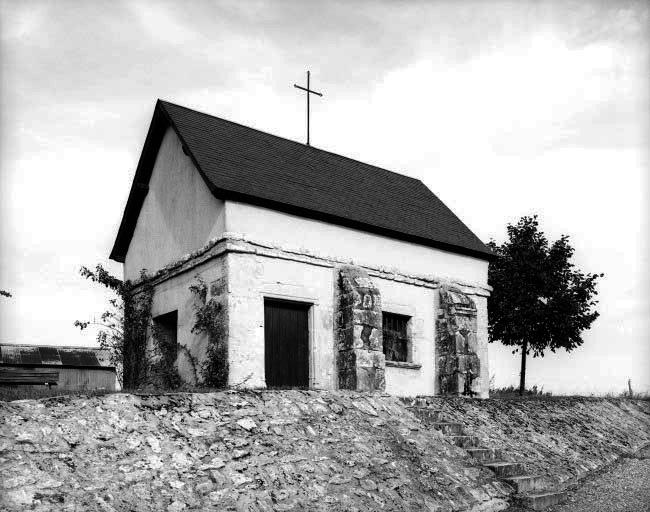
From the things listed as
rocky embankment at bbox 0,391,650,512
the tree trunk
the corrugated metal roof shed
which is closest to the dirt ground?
rocky embankment at bbox 0,391,650,512

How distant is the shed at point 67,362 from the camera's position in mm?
29859

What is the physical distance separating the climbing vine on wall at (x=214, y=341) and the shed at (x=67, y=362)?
16.8 m

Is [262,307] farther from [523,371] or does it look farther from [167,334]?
[523,371]

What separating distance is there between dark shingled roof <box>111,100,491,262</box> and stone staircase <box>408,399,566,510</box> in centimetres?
534

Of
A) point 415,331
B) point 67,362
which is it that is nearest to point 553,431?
point 415,331

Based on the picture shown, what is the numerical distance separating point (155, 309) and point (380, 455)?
26.7 feet

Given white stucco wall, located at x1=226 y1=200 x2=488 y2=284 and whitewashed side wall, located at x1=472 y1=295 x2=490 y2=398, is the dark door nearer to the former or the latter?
white stucco wall, located at x1=226 y1=200 x2=488 y2=284

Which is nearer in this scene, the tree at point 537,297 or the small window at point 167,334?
the small window at point 167,334

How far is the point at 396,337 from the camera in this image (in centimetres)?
1830

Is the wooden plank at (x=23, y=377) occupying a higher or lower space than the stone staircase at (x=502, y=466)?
higher

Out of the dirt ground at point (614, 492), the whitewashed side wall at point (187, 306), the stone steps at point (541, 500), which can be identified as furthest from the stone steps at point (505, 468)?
the whitewashed side wall at point (187, 306)

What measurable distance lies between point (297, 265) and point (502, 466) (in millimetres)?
6175

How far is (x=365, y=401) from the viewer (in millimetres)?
14008

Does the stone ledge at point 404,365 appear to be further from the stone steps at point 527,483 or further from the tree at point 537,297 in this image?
the tree at point 537,297
